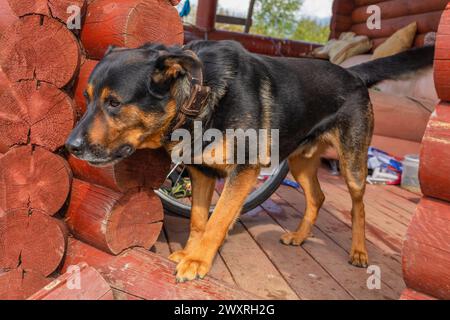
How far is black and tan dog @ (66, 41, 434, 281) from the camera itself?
1.98 metres

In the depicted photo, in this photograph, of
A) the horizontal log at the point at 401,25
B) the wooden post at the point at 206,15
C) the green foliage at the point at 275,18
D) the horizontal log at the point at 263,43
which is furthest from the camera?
the green foliage at the point at 275,18

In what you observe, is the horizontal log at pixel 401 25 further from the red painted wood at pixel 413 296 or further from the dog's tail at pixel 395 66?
the red painted wood at pixel 413 296

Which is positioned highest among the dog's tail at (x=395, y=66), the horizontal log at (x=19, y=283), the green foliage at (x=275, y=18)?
the green foliage at (x=275, y=18)

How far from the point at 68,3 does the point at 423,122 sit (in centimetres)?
463

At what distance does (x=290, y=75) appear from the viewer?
263 centimetres

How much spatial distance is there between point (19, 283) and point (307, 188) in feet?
6.50

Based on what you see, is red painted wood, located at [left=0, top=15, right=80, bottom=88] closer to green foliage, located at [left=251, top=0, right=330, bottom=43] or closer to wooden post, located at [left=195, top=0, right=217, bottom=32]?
wooden post, located at [left=195, top=0, right=217, bottom=32]

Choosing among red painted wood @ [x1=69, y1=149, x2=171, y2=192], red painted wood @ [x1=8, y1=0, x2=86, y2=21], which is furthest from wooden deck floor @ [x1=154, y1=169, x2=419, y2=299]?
red painted wood @ [x1=8, y1=0, x2=86, y2=21]

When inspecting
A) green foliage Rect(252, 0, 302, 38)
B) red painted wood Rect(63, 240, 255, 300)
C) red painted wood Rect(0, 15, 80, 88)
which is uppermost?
green foliage Rect(252, 0, 302, 38)

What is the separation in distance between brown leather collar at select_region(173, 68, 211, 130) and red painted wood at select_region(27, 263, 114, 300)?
2.74 ft

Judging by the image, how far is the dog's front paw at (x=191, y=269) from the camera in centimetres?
205

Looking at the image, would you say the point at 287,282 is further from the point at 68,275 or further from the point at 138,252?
the point at 68,275

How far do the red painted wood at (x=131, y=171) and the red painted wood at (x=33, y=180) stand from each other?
0.12 meters

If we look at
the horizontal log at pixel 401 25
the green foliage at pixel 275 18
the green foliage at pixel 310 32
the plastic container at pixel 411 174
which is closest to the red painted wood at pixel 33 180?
the plastic container at pixel 411 174
